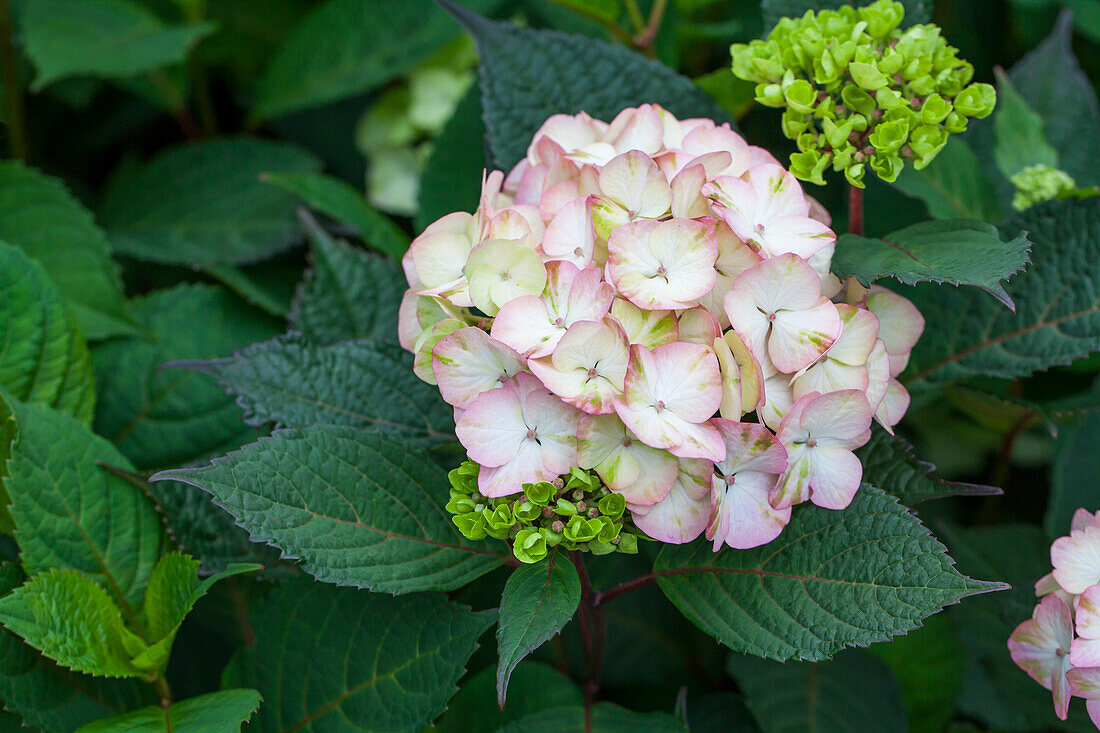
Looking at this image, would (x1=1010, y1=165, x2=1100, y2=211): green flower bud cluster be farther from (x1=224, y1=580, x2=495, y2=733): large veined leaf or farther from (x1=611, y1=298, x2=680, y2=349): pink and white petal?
(x1=224, y1=580, x2=495, y2=733): large veined leaf

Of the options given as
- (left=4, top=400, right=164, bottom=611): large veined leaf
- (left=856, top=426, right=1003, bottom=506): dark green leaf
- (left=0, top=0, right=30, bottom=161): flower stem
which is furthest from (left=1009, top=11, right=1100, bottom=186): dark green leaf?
(left=0, top=0, right=30, bottom=161): flower stem

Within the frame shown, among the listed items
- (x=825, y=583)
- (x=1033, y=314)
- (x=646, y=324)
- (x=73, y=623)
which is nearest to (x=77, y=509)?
(x=73, y=623)

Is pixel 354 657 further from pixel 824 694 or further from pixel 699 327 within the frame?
pixel 824 694

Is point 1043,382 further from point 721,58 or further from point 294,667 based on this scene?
point 294,667

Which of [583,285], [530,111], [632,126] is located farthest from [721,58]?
[583,285]

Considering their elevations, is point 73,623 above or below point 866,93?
below

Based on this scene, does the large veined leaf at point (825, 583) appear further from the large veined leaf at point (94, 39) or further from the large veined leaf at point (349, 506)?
the large veined leaf at point (94, 39)
